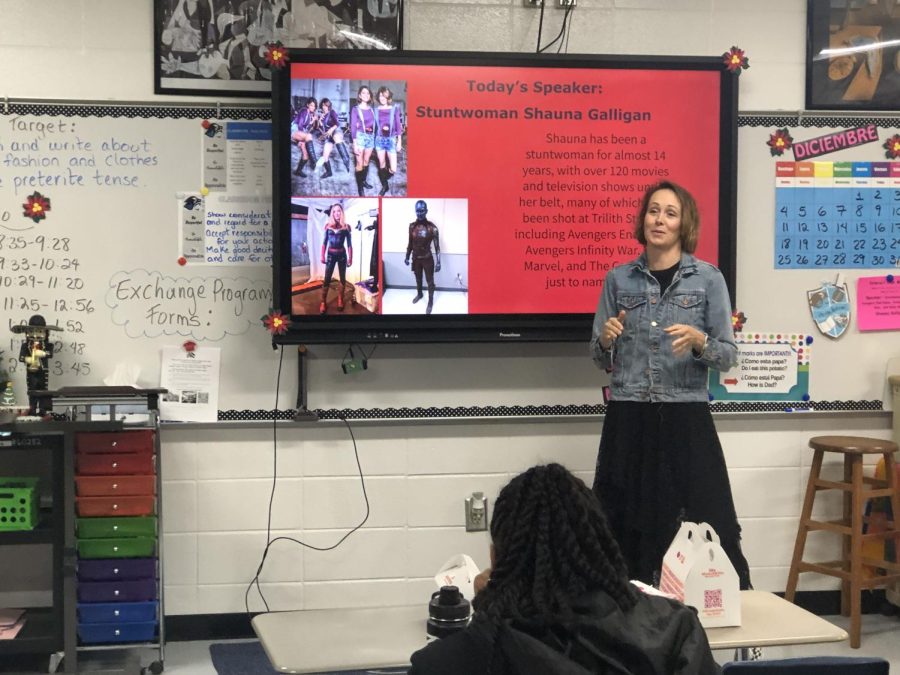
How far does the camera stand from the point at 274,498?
3.85 m

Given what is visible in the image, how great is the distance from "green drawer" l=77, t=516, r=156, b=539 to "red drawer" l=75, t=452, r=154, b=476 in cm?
16

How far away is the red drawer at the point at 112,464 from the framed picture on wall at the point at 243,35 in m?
1.38

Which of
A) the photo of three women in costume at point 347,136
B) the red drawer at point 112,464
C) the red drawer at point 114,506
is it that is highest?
the photo of three women in costume at point 347,136

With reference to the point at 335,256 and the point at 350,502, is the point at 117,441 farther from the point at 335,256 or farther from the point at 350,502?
the point at 335,256

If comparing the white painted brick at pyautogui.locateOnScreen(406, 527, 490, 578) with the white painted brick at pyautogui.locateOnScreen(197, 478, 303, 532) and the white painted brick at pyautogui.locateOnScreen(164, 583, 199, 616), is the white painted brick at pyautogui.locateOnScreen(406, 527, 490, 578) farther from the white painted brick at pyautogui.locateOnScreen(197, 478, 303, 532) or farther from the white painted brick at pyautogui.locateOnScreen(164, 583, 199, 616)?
the white painted brick at pyautogui.locateOnScreen(164, 583, 199, 616)

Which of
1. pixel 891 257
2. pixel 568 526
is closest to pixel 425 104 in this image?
pixel 891 257

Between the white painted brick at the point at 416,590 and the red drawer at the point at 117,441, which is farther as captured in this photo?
the white painted brick at the point at 416,590

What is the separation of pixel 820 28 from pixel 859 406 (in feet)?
5.10

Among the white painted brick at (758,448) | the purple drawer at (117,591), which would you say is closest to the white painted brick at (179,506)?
the purple drawer at (117,591)

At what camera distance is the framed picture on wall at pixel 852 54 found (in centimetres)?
399

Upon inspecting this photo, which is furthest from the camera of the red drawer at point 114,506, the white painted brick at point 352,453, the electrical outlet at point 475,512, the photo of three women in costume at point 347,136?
the white painted brick at point 352,453

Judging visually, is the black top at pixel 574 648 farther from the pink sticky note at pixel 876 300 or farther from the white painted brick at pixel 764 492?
the pink sticky note at pixel 876 300

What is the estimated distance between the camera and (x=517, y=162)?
3.77 meters

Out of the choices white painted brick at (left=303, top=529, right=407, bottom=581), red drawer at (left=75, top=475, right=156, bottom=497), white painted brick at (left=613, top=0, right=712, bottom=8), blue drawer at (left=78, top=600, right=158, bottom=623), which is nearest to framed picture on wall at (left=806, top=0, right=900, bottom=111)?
white painted brick at (left=613, top=0, right=712, bottom=8)
